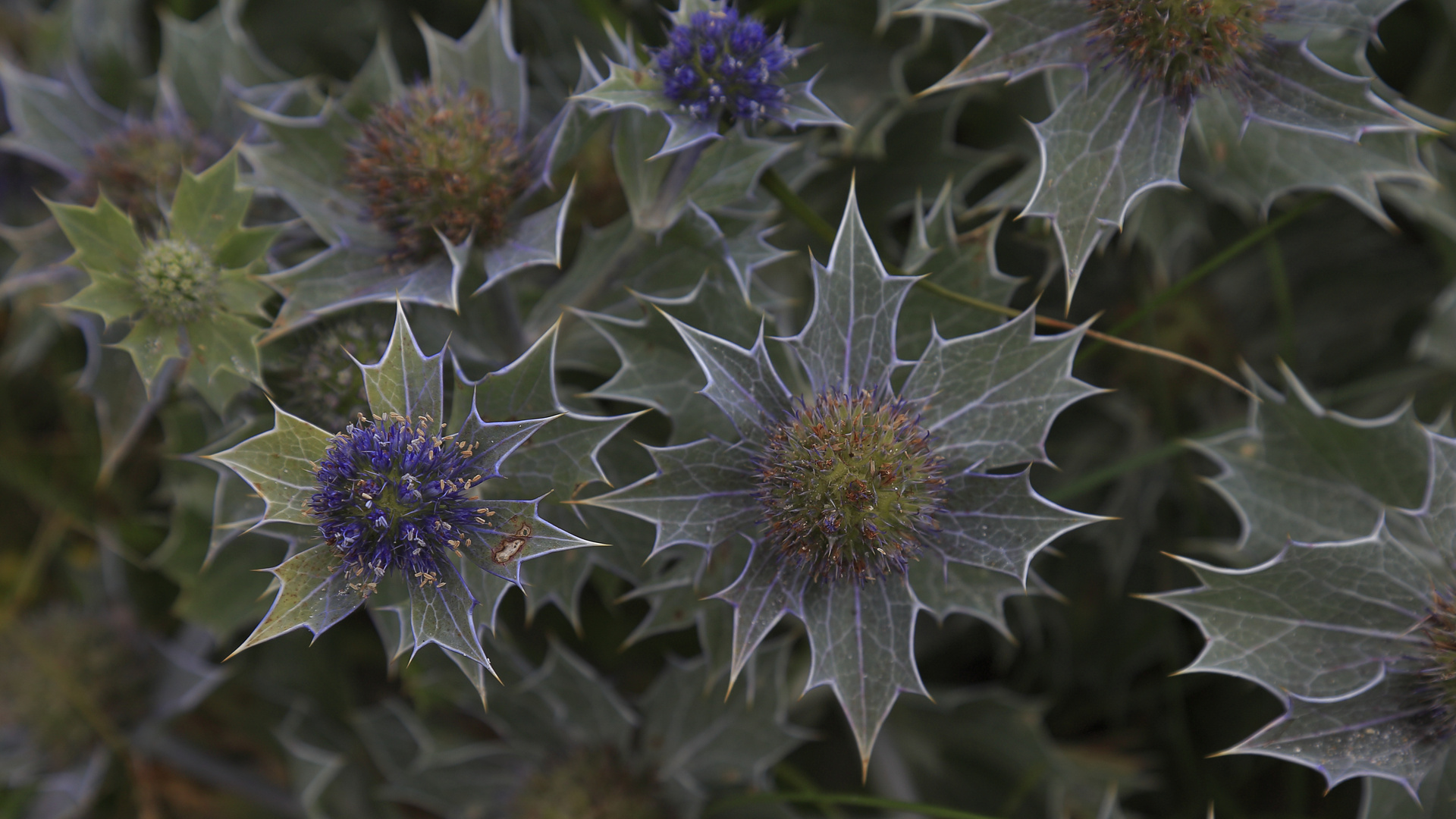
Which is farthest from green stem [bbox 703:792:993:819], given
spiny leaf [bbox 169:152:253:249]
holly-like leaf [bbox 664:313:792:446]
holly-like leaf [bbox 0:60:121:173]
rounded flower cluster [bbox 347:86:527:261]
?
holly-like leaf [bbox 0:60:121:173]

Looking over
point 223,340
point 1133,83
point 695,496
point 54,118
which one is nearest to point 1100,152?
point 1133,83

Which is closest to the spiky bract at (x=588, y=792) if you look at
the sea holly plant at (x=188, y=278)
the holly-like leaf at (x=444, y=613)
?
the holly-like leaf at (x=444, y=613)

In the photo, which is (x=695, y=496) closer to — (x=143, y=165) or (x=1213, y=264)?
(x=1213, y=264)

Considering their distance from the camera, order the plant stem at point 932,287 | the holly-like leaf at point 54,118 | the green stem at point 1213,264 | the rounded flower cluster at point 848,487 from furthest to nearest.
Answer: the holly-like leaf at point 54,118
the green stem at point 1213,264
the plant stem at point 932,287
the rounded flower cluster at point 848,487

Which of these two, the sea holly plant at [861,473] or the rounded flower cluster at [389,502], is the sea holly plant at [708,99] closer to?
the sea holly plant at [861,473]

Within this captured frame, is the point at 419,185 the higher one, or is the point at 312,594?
the point at 419,185

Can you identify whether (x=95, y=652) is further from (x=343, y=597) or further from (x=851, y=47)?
(x=851, y=47)

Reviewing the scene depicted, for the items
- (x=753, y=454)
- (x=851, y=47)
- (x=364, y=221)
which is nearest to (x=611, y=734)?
(x=753, y=454)
